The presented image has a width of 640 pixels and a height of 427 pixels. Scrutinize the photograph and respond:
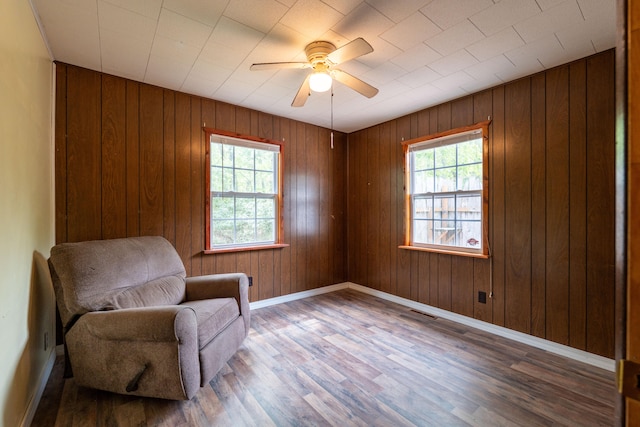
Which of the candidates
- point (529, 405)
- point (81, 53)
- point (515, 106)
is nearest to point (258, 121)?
point (81, 53)

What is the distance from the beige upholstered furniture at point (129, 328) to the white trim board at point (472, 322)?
5.10 feet

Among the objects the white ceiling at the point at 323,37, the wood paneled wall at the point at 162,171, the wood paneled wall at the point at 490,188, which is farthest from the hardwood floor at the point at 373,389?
the white ceiling at the point at 323,37

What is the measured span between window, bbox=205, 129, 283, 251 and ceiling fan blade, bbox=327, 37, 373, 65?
1854 millimetres

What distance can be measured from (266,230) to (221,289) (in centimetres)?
132

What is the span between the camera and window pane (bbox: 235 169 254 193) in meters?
3.45

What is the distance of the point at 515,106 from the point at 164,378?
11.9ft

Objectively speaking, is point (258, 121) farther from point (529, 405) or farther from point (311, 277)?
point (529, 405)

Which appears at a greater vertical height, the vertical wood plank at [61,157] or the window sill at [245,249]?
the vertical wood plank at [61,157]

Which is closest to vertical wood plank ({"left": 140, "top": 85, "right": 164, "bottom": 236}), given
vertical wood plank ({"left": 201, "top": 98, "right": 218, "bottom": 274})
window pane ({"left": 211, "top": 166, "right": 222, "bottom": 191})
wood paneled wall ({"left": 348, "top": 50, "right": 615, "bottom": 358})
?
vertical wood plank ({"left": 201, "top": 98, "right": 218, "bottom": 274})

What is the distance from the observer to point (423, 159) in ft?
11.7

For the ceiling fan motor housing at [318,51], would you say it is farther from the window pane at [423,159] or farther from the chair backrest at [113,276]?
the chair backrest at [113,276]

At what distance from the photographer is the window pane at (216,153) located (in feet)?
10.7

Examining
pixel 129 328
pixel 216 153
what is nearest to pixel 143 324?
pixel 129 328

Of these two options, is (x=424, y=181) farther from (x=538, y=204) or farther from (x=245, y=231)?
(x=245, y=231)
